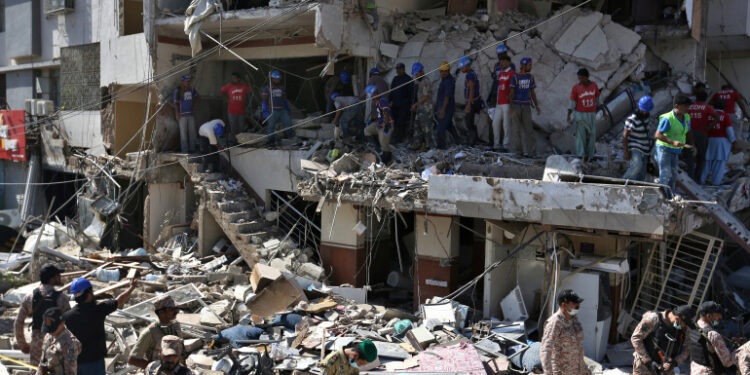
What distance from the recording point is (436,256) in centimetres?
1267

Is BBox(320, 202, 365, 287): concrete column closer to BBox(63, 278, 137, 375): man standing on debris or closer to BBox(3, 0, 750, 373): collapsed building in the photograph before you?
BBox(3, 0, 750, 373): collapsed building

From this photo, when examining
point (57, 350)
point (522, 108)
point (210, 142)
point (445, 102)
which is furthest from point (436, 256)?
point (57, 350)

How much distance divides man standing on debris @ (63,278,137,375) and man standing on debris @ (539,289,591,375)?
4.52 metres

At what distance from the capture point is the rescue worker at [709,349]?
24.5 ft

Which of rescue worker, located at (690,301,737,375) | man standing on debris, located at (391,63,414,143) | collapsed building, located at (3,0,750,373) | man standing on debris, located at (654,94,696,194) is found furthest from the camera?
man standing on debris, located at (391,63,414,143)

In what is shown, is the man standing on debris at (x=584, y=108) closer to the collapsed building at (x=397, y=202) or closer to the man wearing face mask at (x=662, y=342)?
the collapsed building at (x=397, y=202)

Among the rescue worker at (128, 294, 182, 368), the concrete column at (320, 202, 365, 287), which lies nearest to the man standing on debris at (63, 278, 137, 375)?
the rescue worker at (128, 294, 182, 368)

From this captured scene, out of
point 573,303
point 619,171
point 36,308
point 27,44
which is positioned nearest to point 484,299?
point 619,171

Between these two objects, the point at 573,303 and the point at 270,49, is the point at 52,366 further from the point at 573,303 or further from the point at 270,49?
the point at 270,49

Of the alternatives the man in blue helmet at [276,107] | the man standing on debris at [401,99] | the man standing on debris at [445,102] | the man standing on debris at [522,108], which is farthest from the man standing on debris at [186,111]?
the man standing on debris at [522,108]

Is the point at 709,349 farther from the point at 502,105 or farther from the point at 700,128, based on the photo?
the point at 502,105

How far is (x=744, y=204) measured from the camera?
12328mm

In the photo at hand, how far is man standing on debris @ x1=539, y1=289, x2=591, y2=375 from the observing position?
706cm

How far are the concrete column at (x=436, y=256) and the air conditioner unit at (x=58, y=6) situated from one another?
45.6 feet
